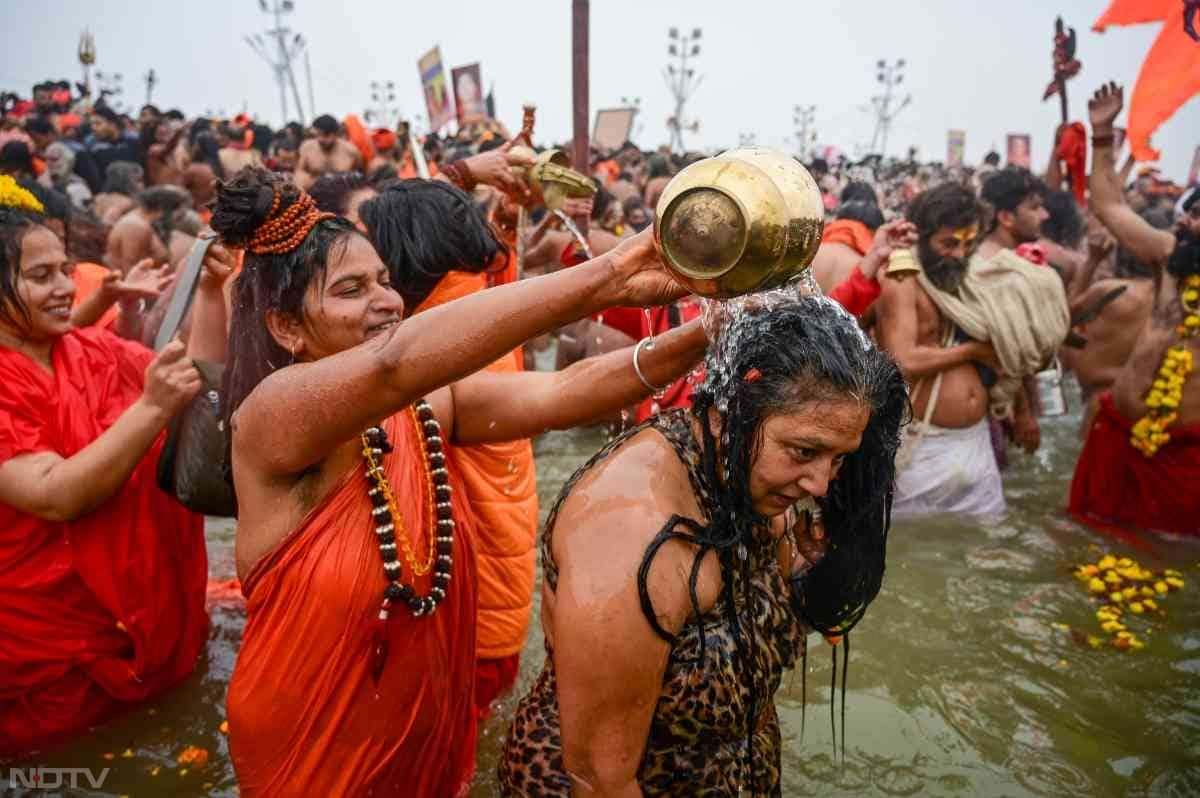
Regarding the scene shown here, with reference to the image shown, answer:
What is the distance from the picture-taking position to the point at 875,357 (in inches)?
70.1

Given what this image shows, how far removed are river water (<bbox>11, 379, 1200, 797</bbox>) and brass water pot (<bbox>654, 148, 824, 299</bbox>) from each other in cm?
228

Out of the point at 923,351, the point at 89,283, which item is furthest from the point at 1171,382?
the point at 89,283

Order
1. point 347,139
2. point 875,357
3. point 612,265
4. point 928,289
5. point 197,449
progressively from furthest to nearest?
1. point 347,139
2. point 928,289
3. point 197,449
4. point 875,357
5. point 612,265

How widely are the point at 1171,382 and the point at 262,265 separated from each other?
5.04 meters

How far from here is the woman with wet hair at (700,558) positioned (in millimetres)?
1604

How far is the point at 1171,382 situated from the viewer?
4.85 m

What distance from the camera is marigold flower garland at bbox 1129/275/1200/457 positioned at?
15.8 feet

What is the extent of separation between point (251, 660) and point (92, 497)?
1206 millimetres

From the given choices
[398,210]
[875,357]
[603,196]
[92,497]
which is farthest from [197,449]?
[603,196]

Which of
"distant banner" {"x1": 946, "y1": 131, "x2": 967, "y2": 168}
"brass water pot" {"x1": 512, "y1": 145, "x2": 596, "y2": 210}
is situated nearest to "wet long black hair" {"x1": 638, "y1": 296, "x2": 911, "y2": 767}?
"brass water pot" {"x1": 512, "y1": 145, "x2": 596, "y2": 210}

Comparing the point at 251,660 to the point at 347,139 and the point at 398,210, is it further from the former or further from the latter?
the point at 347,139

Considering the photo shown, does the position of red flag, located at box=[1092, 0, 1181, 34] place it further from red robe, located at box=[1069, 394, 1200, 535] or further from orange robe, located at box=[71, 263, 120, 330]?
orange robe, located at box=[71, 263, 120, 330]

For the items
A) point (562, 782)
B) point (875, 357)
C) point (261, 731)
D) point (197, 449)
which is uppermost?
point (875, 357)
